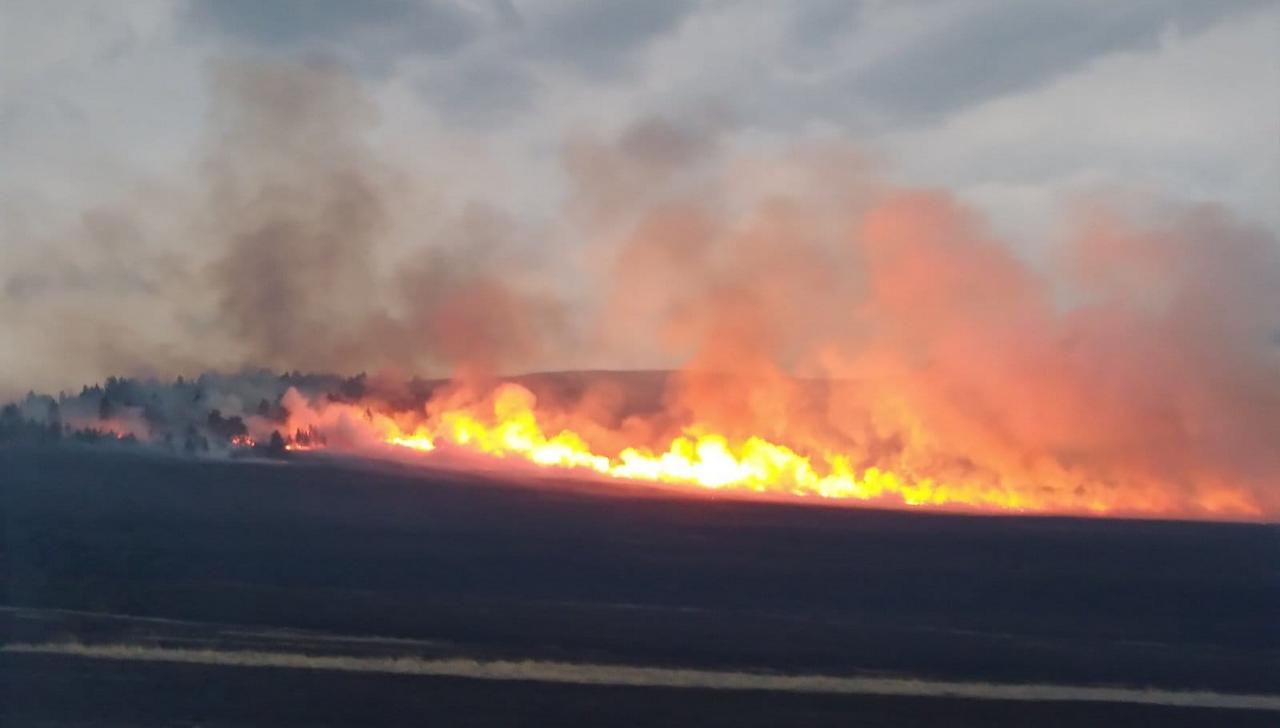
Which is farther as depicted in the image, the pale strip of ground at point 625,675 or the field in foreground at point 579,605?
the pale strip of ground at point 625,675

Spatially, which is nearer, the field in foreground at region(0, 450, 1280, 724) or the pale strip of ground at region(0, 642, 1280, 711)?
the field in foreground at region(0, 450, 1280, 724)

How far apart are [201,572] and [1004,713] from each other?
22.5 m

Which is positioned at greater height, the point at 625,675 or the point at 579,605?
the point at 579,605

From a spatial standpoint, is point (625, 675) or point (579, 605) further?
point (579, 605)

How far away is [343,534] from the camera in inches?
1641

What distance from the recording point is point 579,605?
30.8 m

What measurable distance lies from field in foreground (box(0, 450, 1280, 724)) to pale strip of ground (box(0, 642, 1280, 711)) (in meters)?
0.47

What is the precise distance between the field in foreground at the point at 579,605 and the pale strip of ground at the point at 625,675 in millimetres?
468

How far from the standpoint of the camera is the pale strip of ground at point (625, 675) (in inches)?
883

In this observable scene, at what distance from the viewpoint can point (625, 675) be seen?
2347 cm

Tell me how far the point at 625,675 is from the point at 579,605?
7.46 metres

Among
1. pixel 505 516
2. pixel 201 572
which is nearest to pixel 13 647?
pixel 201 572

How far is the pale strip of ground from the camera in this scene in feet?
73.6

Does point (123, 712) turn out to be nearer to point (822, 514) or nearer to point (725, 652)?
point (725, 652)
